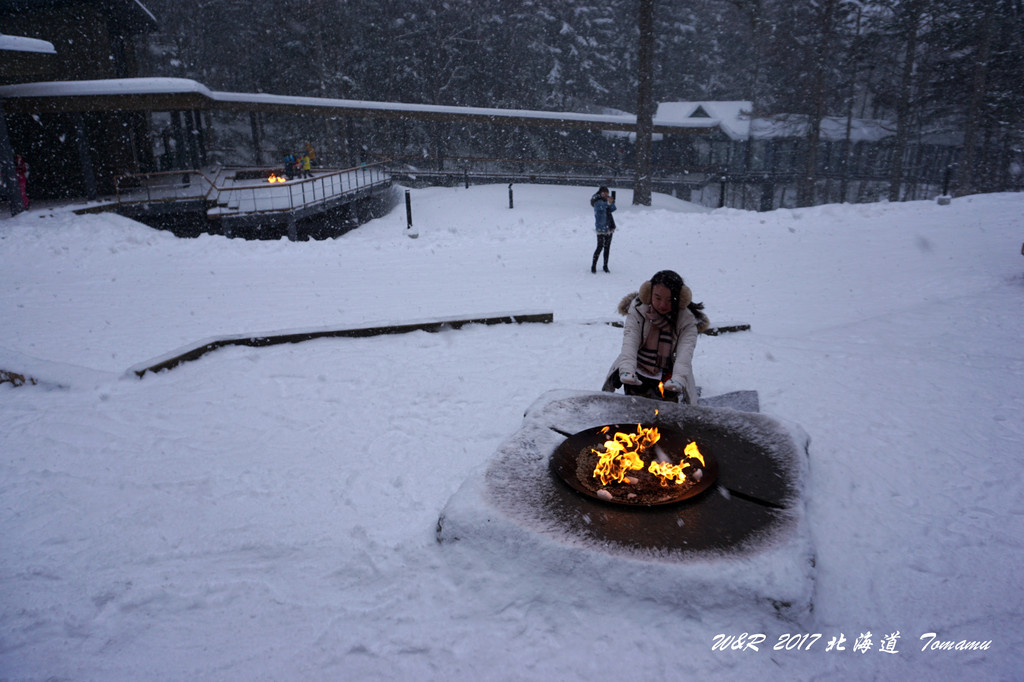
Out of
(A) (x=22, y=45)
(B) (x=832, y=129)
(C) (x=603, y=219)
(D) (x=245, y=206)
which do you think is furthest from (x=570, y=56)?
(C) (x=603, y=219)

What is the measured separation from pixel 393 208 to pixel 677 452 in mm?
25032

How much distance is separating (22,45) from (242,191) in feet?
23.2

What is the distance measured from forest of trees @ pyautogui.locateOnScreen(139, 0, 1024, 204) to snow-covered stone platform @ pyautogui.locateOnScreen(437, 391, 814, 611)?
32.4 m

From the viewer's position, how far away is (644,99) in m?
23.9

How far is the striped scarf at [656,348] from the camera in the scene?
5.39 meters

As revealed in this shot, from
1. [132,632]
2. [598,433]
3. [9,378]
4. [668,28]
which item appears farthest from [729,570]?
[668,28]

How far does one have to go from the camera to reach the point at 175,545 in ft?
13.1

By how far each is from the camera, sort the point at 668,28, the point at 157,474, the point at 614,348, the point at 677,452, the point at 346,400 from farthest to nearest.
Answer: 1. the point at 668,28
2. the point at 614,348
3. the point at 346,400
4. the point at 157,474
5. the point at 677,452

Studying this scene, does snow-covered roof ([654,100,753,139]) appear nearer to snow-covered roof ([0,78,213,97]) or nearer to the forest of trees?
the forest of trees

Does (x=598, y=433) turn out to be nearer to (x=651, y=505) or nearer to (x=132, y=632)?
(x=651, y=505)

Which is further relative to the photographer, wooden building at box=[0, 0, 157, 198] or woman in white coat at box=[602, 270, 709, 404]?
wooden building at box=[0, 0, 157, 198]

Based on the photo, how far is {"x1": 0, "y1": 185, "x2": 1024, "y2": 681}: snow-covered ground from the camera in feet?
10.5

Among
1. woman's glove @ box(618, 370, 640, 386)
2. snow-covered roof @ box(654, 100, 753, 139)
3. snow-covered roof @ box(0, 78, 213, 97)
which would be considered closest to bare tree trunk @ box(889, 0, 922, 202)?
snow-covered roof @ box(654, 100, 753, 139)

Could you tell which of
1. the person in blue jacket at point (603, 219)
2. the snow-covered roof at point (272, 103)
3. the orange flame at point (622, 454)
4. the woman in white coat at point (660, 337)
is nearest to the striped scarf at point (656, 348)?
the woman in white coat at point (660, 337)
